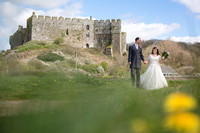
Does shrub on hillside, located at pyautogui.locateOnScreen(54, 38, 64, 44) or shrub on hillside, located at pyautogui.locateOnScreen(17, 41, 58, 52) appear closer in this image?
shrub on hillside, located at pyautogui.locateOnScreen(17, 41, 58, 52)

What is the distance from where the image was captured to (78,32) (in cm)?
3356

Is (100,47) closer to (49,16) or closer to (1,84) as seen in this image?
(49,16)

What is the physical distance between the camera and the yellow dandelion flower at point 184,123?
0.53m

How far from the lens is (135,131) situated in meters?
0.60

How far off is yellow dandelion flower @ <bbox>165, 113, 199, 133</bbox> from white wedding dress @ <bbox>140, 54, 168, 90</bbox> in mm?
6833

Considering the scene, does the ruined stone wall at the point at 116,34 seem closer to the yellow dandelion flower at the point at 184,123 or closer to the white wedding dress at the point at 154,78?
the white wedding dress at the point at 154,78

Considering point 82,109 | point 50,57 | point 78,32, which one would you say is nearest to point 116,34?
point 78,32

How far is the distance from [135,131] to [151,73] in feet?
24.6

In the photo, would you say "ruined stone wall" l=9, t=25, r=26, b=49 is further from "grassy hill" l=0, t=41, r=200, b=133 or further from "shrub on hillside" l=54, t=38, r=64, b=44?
"grassy hill" l=0, t=41, r=200, b=133

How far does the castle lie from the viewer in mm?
31734

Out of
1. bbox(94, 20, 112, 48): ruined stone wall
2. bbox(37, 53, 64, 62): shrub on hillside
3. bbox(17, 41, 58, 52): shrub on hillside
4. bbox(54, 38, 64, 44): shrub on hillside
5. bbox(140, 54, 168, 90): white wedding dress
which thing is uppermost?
bbox(94, 20, 112, 48): ruined stone wall

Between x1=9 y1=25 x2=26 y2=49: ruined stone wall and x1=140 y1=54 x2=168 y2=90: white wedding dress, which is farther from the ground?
x1=9 y1=25 x2=26 y2=49: ruined stone wall

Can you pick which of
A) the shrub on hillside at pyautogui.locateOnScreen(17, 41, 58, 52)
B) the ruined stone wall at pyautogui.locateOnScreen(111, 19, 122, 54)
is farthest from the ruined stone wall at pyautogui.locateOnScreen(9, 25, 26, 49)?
the ruined stone wall at pyautogui.locateOnScreen(111, 19, 122, 54)

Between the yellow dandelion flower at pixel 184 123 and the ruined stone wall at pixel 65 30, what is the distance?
32.6 meters
